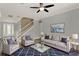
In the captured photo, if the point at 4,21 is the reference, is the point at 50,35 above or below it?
below

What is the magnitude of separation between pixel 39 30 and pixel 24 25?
13.1 inches

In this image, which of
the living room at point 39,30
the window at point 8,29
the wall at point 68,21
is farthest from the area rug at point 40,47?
the window at point 8,29

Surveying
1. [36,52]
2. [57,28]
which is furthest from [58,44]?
[36,52]

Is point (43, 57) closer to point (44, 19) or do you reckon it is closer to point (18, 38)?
point (18, 38)

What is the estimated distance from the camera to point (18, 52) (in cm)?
212

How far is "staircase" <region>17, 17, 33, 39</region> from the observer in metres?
2.12

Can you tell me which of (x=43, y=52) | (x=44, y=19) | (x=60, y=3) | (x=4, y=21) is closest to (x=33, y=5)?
(x=44, y=19)

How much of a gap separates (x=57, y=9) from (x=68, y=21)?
1.09ft

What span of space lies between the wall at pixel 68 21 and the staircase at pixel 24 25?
0.98 feet

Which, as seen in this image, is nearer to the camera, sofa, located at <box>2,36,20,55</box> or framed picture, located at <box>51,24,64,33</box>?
sofa, located at <box>2,36,20,55</box>

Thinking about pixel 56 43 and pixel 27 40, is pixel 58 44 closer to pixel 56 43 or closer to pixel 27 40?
pixel 56 43

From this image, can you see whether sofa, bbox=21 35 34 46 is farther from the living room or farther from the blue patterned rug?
the blue patterned rug

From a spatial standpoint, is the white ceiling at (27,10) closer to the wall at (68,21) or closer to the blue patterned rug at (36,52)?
the wall at (68,21)

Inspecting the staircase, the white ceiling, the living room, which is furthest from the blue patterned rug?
the white ceiling
